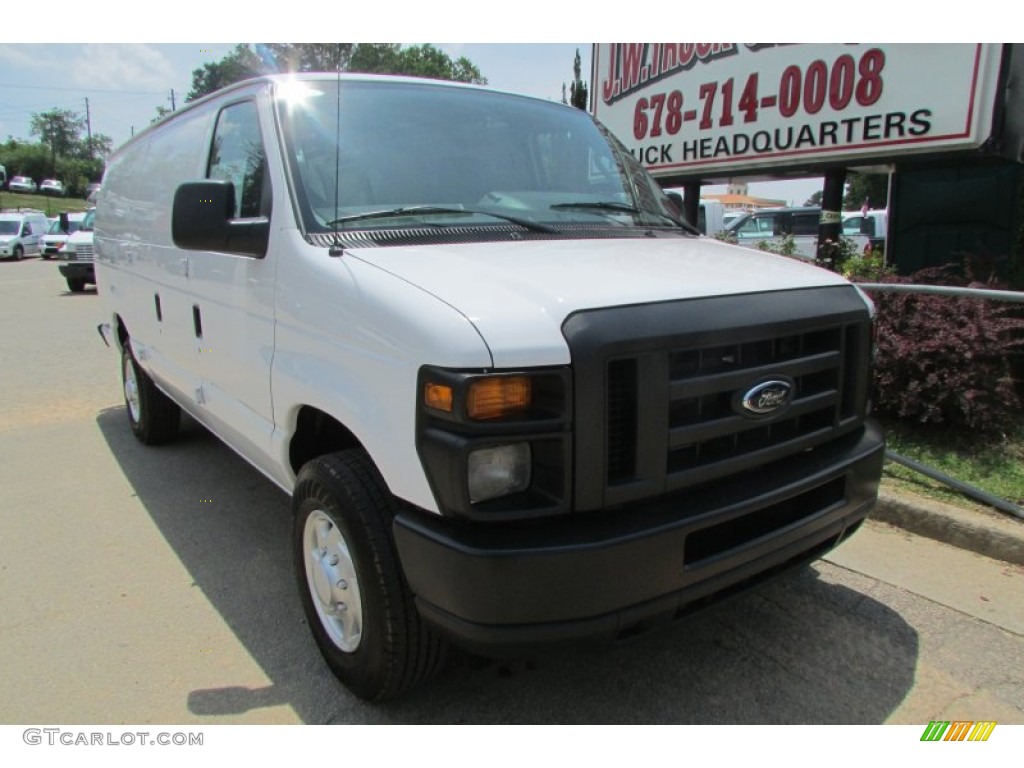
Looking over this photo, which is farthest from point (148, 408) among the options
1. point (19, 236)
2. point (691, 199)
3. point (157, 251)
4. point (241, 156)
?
point (19, 236)

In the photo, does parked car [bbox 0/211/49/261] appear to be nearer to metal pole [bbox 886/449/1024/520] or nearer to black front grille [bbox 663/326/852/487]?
metal pole [bbox 886/449/1024/520]

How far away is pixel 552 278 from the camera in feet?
7.12

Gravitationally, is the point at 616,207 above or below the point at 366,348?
above

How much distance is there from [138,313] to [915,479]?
482 cm

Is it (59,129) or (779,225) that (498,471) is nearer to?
(779,225)

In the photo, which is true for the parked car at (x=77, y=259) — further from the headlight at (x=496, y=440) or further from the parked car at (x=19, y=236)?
the headlight at (x=496, y=440)

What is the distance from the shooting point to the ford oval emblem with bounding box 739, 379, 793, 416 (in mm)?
2215

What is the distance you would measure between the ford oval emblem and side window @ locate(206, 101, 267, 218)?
77.2 inches

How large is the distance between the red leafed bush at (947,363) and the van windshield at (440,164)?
2027 millimetres

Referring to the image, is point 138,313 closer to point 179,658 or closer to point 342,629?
point 179,658

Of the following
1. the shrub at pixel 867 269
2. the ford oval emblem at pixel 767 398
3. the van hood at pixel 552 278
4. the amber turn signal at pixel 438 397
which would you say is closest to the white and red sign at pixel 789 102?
the shrub at pixel 867 269

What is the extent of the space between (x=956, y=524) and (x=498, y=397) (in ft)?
9.51

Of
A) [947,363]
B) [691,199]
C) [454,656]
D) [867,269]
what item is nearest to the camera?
[454,656]

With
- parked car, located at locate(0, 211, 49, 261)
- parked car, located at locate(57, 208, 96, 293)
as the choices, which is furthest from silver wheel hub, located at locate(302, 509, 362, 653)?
parked car, located at locate(0, 211, 49, 261)
